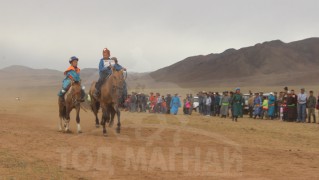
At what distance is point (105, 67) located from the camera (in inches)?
683

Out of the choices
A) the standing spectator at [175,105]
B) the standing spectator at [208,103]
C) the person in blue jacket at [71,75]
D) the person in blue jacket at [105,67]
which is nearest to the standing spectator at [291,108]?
the standing spectator at [208,103]

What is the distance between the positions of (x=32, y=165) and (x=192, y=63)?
627 feet

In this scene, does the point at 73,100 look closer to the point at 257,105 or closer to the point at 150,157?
the point at 150,157

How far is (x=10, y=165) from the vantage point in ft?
32.0

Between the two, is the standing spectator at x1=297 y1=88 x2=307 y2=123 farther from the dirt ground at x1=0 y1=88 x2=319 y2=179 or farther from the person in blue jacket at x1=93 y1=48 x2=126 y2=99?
the person in blue jacket at x1=93 y1=48 x2=126 y2=99

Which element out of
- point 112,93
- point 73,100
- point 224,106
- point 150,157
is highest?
point 112,93

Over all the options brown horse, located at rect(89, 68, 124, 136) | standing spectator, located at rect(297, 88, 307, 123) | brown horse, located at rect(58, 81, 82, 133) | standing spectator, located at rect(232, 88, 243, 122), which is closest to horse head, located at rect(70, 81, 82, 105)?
brown horse, located at rect(58, 81, 82, 133)

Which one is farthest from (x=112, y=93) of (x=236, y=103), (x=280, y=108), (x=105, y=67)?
(x=280, y=108)

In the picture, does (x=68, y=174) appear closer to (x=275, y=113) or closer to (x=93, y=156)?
(x=93, y=156)

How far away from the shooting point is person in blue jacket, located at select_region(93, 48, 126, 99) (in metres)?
17.3

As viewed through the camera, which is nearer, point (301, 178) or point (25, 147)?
point (301, 178)

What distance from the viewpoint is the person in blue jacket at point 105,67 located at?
56.7ft

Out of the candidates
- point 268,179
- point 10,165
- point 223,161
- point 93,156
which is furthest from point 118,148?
point 268,179

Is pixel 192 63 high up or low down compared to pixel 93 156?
up
